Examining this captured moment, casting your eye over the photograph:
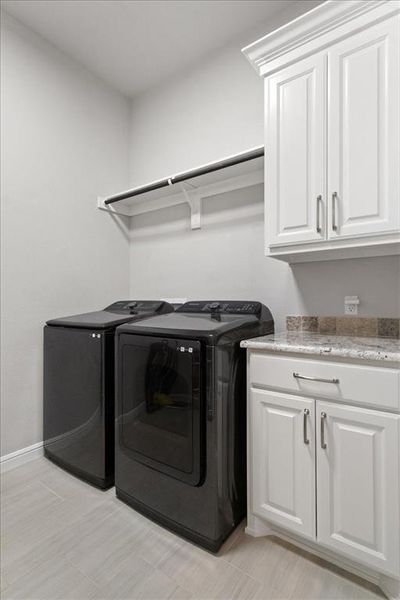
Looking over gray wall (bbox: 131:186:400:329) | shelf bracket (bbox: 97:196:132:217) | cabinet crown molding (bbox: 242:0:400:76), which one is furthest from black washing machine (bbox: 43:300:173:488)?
cabinet crown molding (bbox: 242:0:400:76)

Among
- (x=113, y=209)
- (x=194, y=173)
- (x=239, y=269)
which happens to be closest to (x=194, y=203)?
(x=194, y=173)

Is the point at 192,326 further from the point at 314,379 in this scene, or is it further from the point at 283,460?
the point at 283,460

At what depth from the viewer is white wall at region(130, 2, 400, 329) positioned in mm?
1823

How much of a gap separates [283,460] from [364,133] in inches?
59.0

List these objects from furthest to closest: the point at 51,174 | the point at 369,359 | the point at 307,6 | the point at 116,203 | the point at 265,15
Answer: the point at 116,203 → the point at 51,174 → the point at 265,15 → the point at 307,6 → the point at 369,359

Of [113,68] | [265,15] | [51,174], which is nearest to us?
[265,15]

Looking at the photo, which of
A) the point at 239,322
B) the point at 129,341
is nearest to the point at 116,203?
the point at 129,341

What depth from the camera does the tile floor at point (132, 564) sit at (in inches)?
47.1

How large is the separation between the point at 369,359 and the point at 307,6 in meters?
2.21

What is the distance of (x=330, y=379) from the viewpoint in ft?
4.09

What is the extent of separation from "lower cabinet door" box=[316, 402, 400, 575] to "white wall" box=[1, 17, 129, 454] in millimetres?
1930

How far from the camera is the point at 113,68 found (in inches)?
102

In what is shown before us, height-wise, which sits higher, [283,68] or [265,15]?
[265,15]

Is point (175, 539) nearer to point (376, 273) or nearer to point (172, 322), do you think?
point (172, 322)
